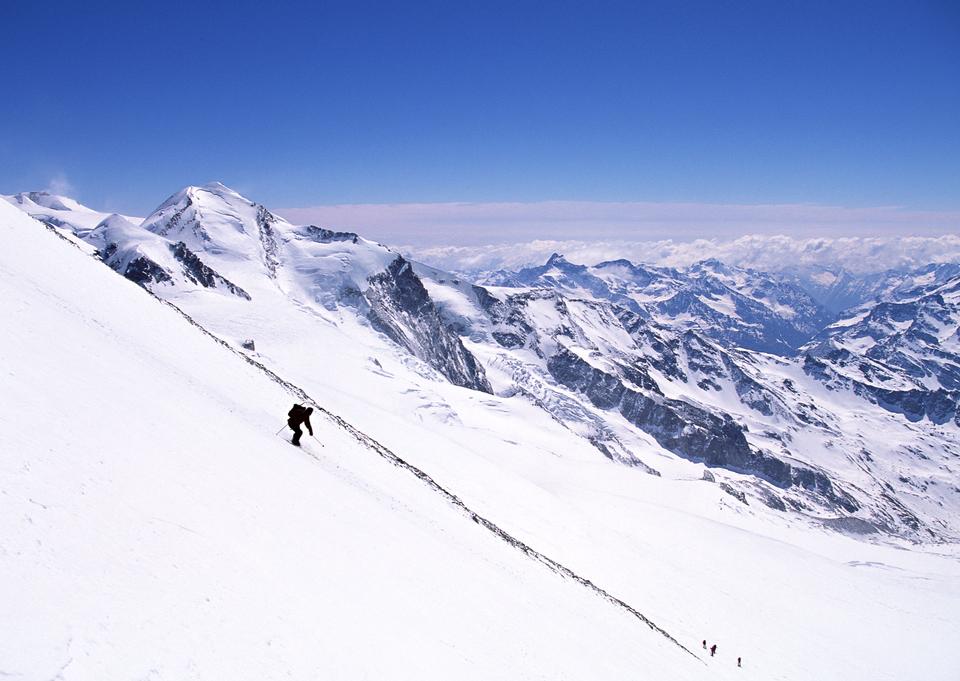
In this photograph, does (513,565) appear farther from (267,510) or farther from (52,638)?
(52,638)

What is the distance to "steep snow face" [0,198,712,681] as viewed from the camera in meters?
8.34

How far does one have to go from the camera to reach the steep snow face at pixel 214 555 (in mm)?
8344

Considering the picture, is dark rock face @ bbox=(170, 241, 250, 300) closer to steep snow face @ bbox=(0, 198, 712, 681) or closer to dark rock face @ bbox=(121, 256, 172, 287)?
dark rock face @ bbox=(121, 256, 172, 287)

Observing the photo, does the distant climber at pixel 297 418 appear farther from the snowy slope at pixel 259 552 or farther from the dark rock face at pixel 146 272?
the dark rock face at pixel 146 272

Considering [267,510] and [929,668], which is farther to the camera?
[929,668]

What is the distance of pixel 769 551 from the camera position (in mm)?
68938

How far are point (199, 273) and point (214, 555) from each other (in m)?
168

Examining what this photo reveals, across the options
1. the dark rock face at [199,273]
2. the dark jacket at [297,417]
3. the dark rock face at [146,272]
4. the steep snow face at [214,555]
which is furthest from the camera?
the dark rock face at [199,273]

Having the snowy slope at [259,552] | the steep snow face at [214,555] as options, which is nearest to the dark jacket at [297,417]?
the steep snow face at [214,555]

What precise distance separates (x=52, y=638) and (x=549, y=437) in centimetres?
12725

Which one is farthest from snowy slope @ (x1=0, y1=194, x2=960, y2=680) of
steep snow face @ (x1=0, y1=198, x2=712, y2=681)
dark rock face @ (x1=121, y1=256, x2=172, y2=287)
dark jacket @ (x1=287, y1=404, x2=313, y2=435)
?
dark rock face @ (x1=121, y1=256, x2=172, y2=287)

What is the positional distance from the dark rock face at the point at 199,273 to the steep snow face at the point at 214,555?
141345 mm

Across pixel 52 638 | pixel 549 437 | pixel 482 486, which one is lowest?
pixel 549 437

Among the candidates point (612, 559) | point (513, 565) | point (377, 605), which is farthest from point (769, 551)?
point (377, 605)
